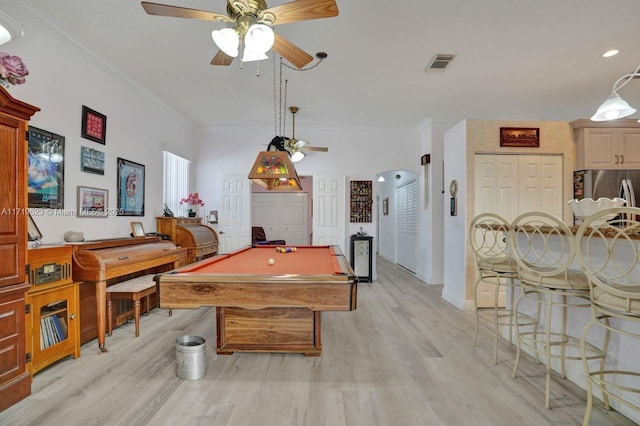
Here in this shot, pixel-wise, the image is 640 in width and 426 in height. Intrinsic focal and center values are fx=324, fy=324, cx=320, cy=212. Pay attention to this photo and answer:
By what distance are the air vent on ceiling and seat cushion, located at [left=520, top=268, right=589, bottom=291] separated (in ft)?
8.30

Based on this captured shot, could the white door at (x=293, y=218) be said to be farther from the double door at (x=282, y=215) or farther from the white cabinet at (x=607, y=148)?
the white cabinet at (x=607, y=148)

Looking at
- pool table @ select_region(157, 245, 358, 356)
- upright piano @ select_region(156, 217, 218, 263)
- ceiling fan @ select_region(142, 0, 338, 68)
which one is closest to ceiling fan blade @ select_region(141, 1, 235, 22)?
ceiling fan @ select_region(142, 0, 338, 68)

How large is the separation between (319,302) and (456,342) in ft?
6.03

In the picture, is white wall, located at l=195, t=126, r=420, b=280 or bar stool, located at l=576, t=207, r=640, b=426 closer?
bar stool, located at l=576, t=207, r=640, b=426

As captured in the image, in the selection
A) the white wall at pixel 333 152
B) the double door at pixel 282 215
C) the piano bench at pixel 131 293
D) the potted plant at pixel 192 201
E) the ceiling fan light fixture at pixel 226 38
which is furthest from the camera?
the double door at pixel 282 215

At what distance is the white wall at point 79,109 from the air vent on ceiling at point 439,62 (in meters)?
3.80

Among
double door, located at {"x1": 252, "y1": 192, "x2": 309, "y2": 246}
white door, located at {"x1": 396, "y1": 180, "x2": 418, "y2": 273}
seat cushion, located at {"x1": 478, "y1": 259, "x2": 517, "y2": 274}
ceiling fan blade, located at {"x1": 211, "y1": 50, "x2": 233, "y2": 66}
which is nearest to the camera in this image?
ceiling fan blade, located at {"x1": 211, "y1": 50, "x2": 233, "y2": 66}

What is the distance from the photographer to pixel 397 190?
28.1 feet

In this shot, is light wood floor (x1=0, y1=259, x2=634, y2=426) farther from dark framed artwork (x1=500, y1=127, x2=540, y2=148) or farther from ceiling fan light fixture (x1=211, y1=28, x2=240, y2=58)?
dark framed artwork (x1=500, y1=127, x2=540, y2=148)

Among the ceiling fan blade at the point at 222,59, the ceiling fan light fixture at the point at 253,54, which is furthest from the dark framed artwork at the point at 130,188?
the ceiling fan light fixture at the point at 253,54

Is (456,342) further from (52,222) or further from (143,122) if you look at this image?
(143,122)

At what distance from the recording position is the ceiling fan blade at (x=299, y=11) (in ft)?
5.99

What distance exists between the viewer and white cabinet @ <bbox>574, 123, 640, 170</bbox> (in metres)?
4.26

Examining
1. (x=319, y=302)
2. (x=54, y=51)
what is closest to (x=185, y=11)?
(x=319, y=302)
